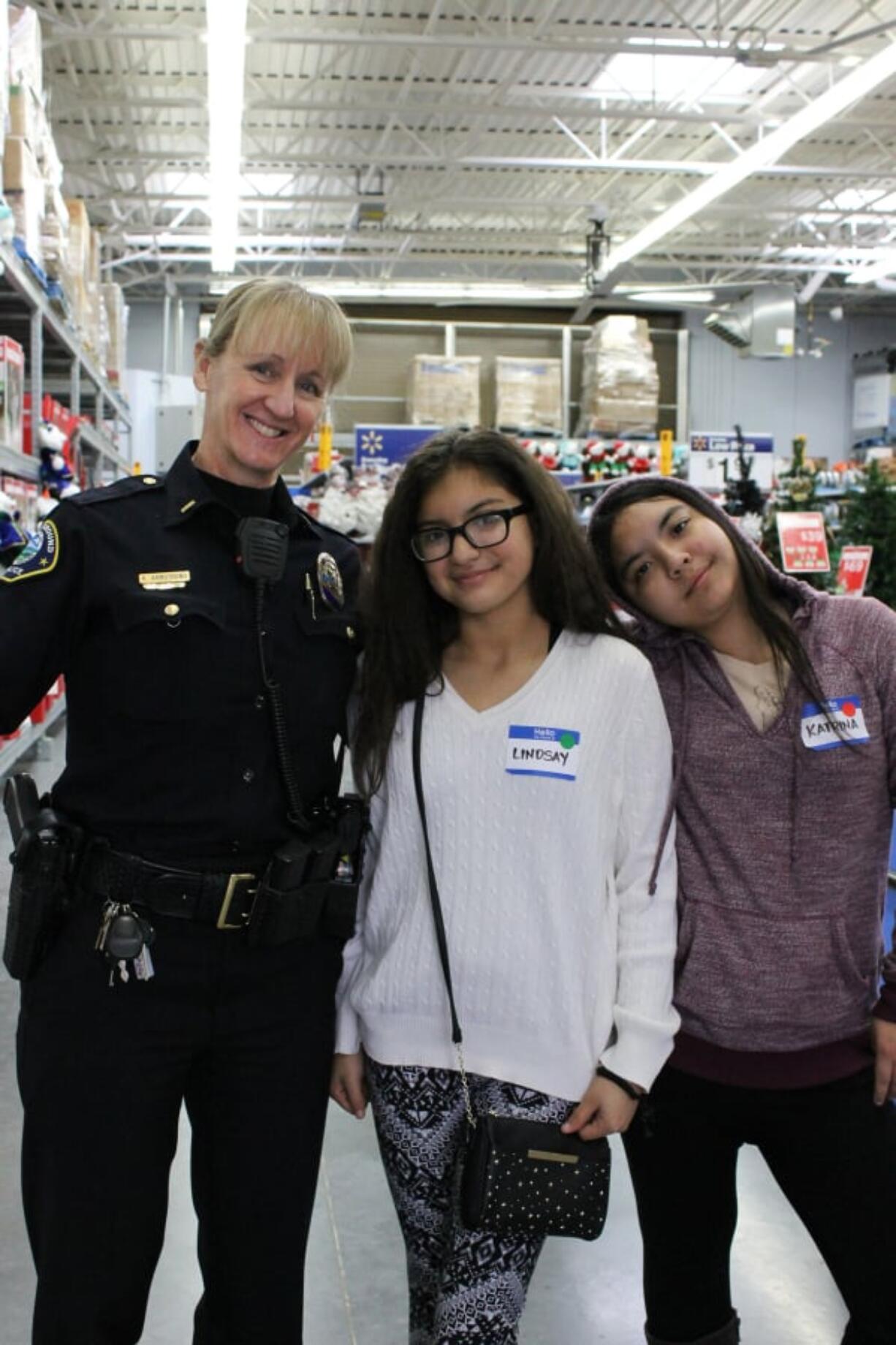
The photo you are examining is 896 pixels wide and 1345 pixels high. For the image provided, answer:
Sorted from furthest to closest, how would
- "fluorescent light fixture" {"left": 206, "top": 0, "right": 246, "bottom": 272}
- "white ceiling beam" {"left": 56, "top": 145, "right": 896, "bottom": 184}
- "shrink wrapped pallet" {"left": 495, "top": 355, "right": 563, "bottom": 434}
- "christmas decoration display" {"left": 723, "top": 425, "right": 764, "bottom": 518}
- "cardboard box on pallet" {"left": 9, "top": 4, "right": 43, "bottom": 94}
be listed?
"shrink wrapped pallet" {"left": 495, "top": 355, "right": 563, "bottom": 434}
"white ceiling beam" {"left": 56, "top": 145, "right": 896, "bottom": 184}
"christmas decoration display" {"left": 723, "top": 425, "right": 764, "bottom": 518}
"fluorescent light fixture" {"left": 206, "top": 0, "right": 246, "bottom": 272}
"cardboard box on pallet" {"left": 9, "top": 4, "right": 43, "bottom": 94}

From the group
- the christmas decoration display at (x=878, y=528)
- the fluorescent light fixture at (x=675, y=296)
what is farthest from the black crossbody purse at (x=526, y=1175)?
the fluorescent light fixture at (x=675, y=296)

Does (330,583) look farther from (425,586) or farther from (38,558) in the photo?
(38,558)

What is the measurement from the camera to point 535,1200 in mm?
1374

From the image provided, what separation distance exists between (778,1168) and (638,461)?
818 cm

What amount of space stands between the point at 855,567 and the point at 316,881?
3.84 metres

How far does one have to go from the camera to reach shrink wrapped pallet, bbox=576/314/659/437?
13547 mm

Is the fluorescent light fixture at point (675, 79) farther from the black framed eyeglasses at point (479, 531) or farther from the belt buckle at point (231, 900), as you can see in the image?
the belt buckle at point (231, 900)

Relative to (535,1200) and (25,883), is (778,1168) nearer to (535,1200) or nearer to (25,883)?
(535,1200)

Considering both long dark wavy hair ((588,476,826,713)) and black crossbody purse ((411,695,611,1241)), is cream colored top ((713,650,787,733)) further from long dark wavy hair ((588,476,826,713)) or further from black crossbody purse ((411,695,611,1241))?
black crossbody purse ((411,695,611,1241))

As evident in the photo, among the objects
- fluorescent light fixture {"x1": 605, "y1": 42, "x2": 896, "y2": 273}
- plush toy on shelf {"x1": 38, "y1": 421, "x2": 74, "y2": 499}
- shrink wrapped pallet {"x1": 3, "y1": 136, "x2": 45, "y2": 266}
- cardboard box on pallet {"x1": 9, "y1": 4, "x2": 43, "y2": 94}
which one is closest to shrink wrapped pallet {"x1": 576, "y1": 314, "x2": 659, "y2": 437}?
fluorescent light fixture {"x1": 605, "y1": 42, "x2": 896, "y2": 273}

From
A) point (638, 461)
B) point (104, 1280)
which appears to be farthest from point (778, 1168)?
point (638, 461)

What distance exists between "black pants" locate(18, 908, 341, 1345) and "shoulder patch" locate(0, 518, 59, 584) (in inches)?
15.6

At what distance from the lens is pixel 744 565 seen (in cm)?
158

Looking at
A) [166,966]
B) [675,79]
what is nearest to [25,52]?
[166,966]
